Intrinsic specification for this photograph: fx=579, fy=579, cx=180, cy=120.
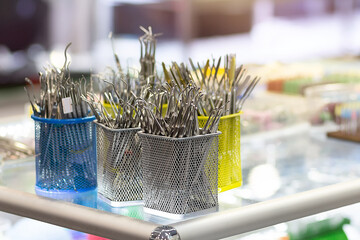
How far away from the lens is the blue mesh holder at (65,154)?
117 cm

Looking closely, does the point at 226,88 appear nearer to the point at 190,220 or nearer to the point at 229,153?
the point at 229,153

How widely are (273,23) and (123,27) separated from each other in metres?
1.25

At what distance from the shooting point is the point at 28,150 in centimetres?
154

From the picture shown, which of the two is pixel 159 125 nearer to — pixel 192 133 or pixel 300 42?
pixel 192 133

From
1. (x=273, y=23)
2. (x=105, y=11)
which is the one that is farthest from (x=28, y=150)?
(x=273, y=23)

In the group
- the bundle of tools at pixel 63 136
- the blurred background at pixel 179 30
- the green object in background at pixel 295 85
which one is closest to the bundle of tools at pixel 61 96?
the bundle of tools at pixel 63 136

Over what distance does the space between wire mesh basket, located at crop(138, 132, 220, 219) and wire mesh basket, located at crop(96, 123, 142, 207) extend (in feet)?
0.15

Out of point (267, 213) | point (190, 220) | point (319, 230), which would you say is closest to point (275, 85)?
point (319, 230)

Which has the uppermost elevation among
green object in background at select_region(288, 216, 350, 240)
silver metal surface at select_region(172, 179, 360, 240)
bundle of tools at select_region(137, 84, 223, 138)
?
bundle of tools at select_region(137, 84, 223, 138)

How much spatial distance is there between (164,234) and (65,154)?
1.11 feet

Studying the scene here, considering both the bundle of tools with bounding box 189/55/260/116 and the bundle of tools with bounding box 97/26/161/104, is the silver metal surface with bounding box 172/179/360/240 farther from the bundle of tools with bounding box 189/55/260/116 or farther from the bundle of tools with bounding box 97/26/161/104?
the bundle of tools with bounding box 97/26/161/104

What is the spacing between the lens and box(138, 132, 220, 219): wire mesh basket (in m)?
1.01

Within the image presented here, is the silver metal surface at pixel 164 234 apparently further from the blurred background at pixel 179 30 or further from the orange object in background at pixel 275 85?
the blurred background at pixel 179 30

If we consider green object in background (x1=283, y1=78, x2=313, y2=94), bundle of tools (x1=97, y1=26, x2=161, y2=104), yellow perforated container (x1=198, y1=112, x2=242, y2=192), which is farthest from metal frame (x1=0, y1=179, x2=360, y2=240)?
green object in background (x1=283, y1=78, x2=313, y2=94)
